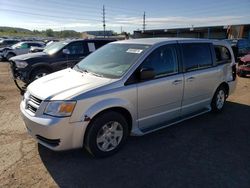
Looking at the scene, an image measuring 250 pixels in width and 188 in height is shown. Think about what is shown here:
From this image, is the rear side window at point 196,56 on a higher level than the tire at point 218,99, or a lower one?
higher

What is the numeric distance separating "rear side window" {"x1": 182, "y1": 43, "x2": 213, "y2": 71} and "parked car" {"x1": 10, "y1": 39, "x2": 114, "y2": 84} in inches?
159

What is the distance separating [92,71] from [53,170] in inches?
68.5

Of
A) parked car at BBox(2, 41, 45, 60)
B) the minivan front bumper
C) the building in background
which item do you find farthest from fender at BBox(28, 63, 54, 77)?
the building in background

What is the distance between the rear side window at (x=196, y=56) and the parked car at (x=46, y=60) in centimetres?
403

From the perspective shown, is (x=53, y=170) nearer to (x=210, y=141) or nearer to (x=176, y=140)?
(x=176, y=140)

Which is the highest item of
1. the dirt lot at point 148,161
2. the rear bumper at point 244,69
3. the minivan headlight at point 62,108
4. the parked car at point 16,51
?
the minivan headlight at point 62,108

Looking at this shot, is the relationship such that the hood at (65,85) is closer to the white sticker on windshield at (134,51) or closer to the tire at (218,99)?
the white sticker on windshield at (134,51)

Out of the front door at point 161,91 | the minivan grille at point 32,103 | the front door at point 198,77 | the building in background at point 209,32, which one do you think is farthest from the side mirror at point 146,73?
the building in background at point 209,32

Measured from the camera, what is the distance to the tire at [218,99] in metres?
5.65

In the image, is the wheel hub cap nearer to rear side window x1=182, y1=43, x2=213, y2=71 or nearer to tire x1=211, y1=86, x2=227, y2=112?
rear side window x1=182, y1=43, x2=213, y2=71

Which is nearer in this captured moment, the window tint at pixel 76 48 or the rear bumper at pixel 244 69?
the window tint at pixel 76 48

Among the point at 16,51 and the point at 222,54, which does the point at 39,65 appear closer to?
the point at 222,54

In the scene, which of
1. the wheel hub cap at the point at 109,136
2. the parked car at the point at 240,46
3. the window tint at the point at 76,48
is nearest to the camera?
the wheel hub cap at the point at 109,136

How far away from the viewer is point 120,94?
12.1 ft
